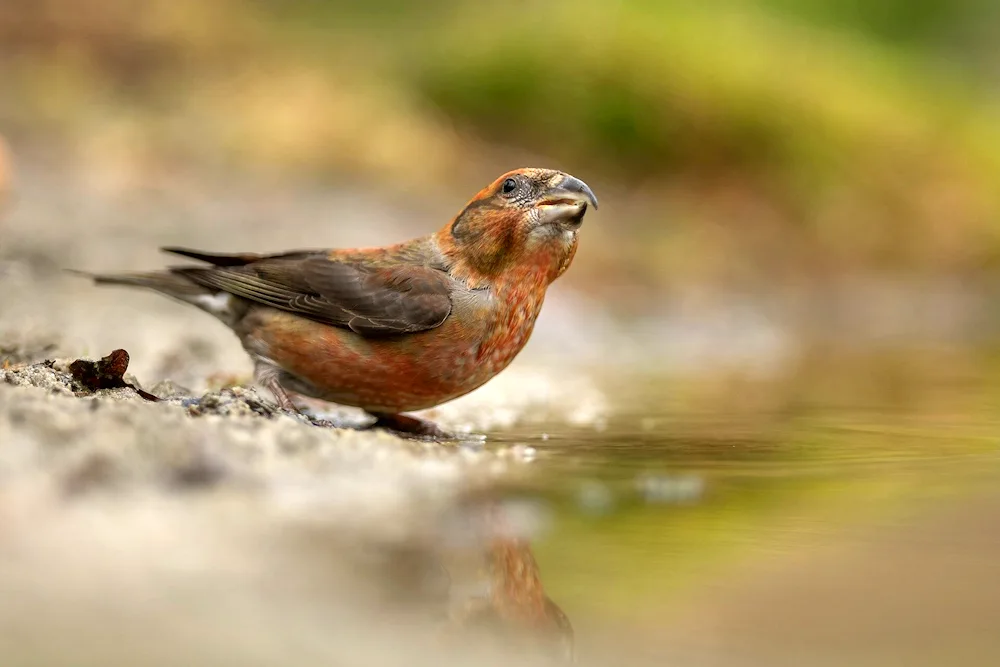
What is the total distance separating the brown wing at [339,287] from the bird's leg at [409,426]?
1.46 feet

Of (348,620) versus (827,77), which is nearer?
(348,620)

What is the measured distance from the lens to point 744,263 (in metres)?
13.1

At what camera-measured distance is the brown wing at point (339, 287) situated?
422 cm

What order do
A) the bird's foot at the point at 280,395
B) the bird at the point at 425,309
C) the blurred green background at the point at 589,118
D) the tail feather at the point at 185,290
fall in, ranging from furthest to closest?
1. the blurred green background at the point at 589,118
2. the tail feather at the point at 185,290
3. the bird's foot at the point at 280,395
4. the bird at the point at 425,309

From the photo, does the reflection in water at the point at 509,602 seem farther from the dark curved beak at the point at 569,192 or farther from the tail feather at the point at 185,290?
the tail feather at the point at 185,290

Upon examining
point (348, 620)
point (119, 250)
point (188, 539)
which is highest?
point (119, 250)

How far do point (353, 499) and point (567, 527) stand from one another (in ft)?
1.76

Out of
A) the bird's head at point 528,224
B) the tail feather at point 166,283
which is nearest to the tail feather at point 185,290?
the tail feather at point 166,283

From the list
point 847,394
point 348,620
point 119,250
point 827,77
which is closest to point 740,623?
point 348,620

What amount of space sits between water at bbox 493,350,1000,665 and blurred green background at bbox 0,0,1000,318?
6476mm

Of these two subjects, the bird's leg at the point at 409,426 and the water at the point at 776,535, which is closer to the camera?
the water at the point at 776,535

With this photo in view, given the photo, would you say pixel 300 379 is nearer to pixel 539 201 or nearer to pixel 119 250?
pixel 539 201

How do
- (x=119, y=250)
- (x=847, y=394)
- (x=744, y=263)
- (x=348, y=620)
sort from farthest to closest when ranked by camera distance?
1. (x=744, y=263)
2. (x=119, y=250)
3. (x=847, y=394)
4. (x=348, y=620)

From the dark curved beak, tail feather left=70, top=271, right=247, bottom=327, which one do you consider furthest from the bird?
tail feather left=70, top=271, right=247, bottom=327
